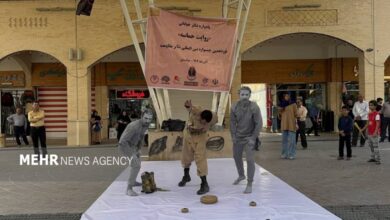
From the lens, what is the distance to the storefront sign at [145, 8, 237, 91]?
12461mm

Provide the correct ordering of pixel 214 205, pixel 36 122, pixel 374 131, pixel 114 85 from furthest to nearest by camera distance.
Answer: pixel 114 85, pixel 36 122, pixel 374 131, pixel 214 205

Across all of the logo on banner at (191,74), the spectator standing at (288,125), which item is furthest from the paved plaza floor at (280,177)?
the logo on banner at (191,74)

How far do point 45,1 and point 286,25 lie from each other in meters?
8.92

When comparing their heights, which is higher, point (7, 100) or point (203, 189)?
point (7, 100)

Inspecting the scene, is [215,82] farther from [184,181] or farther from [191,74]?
[184,181]

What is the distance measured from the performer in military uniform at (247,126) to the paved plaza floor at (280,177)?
43.9 inches

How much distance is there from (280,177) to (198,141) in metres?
2.51

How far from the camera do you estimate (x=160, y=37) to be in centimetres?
1246

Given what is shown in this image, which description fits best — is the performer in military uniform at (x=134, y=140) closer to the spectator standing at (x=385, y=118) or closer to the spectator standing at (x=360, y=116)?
the spectator standing at (x=360, y=116)

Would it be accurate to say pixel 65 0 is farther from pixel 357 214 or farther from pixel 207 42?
pixel 357 214

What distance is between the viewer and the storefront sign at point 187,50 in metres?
12.5

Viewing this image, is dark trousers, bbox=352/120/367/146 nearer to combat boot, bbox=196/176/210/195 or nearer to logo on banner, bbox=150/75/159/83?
logo on banner, bbox=150/75/159/83

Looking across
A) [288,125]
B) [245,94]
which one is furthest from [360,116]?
[245,94]

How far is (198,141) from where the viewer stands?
796 centimetres
